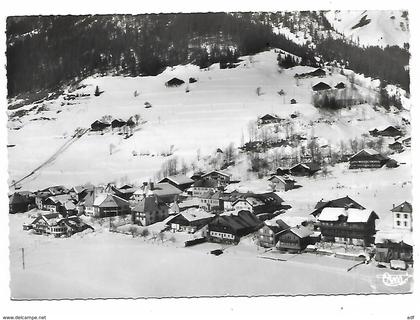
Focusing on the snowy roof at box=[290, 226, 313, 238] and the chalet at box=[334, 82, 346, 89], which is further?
the chalet at box=[334, 82, 346, 89]

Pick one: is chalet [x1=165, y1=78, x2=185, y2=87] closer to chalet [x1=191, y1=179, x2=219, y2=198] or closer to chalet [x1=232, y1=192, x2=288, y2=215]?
chalet [x1=191, y1=179, x2=219, y2=198]

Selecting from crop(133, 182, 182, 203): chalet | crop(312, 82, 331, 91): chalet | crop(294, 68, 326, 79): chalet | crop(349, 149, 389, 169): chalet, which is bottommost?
crop(133, 182, 182, 203): chalet

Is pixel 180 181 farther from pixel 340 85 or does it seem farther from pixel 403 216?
pixel 403 216

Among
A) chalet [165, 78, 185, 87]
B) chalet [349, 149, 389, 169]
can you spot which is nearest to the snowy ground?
chalet [349, 149, 389, 169]

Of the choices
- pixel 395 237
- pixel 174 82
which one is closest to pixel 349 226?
pixel 395 237

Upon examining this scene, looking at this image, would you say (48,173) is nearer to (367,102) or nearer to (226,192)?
(226,192)

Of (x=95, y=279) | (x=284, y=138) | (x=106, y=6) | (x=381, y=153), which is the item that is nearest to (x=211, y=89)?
(x=284, y=138)
